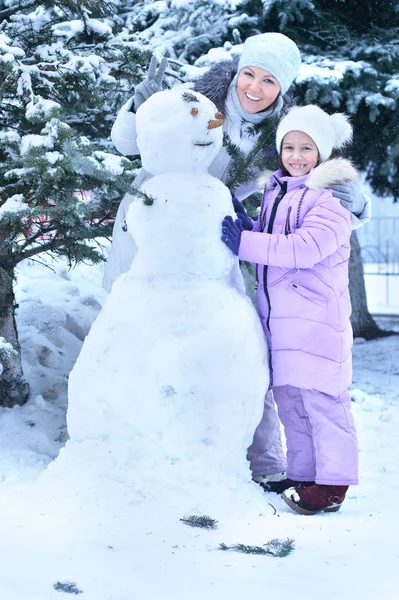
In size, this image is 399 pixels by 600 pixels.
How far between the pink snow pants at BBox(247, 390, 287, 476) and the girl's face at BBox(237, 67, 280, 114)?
1.49 m

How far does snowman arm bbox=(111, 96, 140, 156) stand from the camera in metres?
3.63

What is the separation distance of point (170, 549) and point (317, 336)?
119 centimetres

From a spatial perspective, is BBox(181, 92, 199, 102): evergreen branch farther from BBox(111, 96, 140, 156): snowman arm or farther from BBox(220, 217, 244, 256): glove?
BBox(220, 217, 244, 256): glove

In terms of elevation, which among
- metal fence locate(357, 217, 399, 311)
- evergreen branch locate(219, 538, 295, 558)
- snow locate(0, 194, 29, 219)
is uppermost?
snow locate(0, 194, 29, 219)

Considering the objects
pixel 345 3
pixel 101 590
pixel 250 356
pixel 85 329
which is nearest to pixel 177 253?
pixel 250 356

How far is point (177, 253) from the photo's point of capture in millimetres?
3191

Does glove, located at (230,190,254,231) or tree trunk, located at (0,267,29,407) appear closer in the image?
glove, located at (230,190,254,231)

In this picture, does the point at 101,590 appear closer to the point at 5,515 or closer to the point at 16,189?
the point at 5,515

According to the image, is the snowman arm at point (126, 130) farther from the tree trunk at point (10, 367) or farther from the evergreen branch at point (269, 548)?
the evergreen branch at point (269, 548)

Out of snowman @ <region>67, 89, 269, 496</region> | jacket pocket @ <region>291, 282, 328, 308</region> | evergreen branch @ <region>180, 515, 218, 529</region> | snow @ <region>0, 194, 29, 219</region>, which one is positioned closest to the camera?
evergreen branch @ <region>180, 515, 218, 529</region>

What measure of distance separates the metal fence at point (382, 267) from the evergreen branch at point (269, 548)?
11.6 m

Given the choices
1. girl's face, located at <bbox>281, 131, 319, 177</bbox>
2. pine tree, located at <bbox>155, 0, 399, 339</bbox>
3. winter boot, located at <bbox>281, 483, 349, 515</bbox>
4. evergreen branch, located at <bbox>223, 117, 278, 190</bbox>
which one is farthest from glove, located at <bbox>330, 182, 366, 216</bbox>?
pine tree, located at <bbox>155, 0, 399, 339</bbox>

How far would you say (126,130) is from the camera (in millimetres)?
3652

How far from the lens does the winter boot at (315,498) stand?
11.0ft
